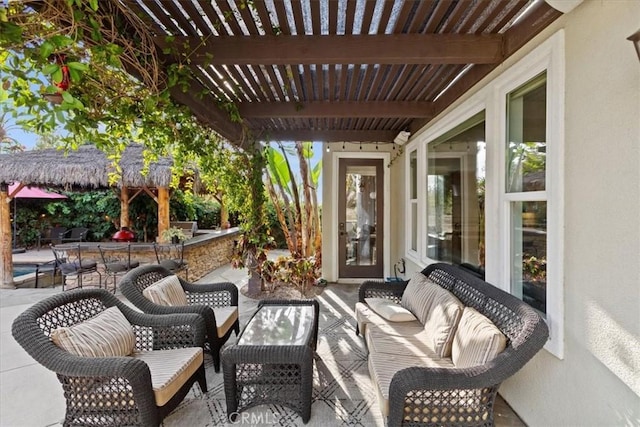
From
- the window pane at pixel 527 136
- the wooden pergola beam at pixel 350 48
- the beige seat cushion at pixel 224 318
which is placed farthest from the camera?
the beige seat cushion at pixel 224 318

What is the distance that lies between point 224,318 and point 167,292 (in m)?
0.65

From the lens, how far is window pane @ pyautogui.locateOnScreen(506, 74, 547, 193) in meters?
2.15

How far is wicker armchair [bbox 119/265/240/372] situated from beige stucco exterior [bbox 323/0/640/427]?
2.74 meters

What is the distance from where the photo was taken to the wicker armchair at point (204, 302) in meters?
2.82

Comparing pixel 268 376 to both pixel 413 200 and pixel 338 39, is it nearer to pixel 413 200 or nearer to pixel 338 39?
pixel 338 39

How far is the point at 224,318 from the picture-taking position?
126 inches

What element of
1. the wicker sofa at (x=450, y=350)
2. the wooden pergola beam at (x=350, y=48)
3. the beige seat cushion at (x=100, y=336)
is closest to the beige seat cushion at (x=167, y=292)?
the beige seat cushion at (x=100, y=336)

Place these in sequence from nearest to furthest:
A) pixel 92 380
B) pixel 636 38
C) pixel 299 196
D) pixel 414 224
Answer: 1. pixel 636 38
2. pixel 92 380
3. pixel 414 224
4. pixel 299 196

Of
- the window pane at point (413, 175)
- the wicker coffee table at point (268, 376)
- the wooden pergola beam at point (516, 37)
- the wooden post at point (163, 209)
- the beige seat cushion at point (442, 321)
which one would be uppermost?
the wooden pergola beam at point (516, 37)

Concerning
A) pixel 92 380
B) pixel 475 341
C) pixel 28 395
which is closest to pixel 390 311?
pixel 475 341

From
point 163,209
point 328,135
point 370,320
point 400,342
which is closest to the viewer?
point 400,342

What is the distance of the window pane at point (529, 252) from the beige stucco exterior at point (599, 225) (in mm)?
292

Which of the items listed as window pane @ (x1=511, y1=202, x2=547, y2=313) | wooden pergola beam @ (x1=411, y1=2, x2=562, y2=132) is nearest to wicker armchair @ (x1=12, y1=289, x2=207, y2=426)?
window pane @ (x1=511, y1=202, x2=547, y2=313)

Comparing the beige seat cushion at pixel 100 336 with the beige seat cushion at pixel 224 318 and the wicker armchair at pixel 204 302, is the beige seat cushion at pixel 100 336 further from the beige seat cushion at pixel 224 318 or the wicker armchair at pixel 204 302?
the beige seat cushion at pixel 224 318
